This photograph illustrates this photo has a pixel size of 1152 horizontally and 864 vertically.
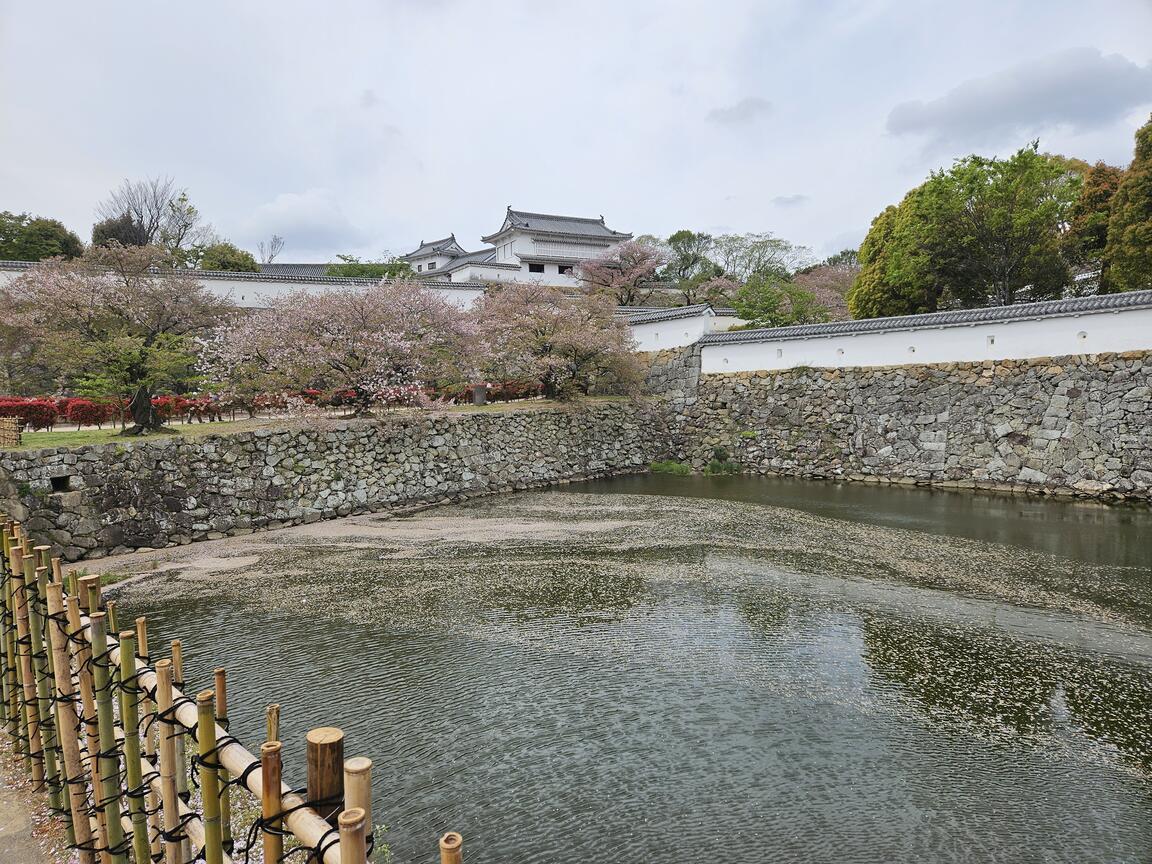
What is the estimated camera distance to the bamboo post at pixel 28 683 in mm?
2863

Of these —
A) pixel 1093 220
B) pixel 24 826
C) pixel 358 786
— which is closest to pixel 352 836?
pixel 358 786

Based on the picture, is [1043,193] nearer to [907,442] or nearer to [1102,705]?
[907,442]

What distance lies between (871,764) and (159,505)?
9401mm

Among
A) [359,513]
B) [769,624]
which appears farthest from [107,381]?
[769,624]

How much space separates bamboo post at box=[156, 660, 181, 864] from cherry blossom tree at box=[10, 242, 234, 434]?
968 cm

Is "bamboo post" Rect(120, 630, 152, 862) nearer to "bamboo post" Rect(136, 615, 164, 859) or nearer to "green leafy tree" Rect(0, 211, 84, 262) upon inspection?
"bamboo post" Rect(136, 615, 164, 859)

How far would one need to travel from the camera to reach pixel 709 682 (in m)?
4.82

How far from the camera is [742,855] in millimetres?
3139

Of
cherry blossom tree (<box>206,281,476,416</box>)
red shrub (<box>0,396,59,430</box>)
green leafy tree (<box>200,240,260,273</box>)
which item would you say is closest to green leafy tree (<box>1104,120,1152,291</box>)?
cherry blossom tree (<box>206,281,476,416</box>)

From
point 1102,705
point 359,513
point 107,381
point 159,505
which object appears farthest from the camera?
point 359,513

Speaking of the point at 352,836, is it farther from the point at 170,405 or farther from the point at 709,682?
the point at 170,405

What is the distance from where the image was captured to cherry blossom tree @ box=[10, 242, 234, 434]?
9922 mm

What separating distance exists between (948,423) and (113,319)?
52.4 ft

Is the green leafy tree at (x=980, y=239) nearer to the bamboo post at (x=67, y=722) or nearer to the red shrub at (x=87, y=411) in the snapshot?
the red shrub at (x=87, y=411)
